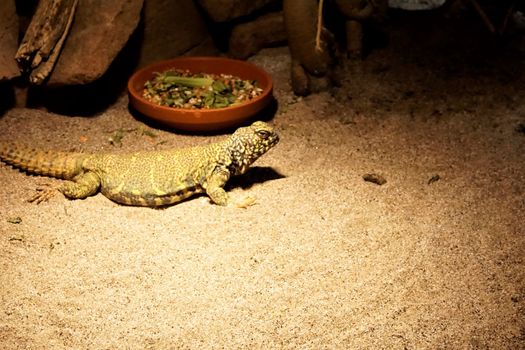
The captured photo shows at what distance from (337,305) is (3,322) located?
2.18 meters

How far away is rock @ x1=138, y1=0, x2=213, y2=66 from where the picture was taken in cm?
662

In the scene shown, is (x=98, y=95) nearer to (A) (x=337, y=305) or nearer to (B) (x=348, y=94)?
(B) (x=348, y=94)

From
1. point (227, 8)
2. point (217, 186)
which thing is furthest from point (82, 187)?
point (227, 8)

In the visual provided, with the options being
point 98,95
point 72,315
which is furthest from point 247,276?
point 98,95

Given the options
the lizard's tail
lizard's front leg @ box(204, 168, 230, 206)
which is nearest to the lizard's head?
lizard's front leg @ box(204, 168, 230, 206)

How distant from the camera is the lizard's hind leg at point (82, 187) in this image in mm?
4762

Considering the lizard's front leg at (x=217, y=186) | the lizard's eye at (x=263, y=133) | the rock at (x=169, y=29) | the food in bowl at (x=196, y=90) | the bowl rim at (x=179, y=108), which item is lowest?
the lizard's front leg at (x=217, y=186)

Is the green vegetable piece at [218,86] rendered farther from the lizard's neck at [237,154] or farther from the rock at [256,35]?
the lizard's neck at [237,154]

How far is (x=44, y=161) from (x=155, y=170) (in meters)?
1.08

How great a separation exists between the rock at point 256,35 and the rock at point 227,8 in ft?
0.80

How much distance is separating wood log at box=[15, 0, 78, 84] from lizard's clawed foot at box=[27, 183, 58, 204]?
1.44 metres

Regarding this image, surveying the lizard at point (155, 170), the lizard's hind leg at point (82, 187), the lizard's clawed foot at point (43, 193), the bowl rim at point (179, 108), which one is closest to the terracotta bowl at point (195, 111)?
the bowl rim at point (179, 108)

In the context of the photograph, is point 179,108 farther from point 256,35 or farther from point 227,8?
point 256,35

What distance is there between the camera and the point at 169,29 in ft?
22.4
